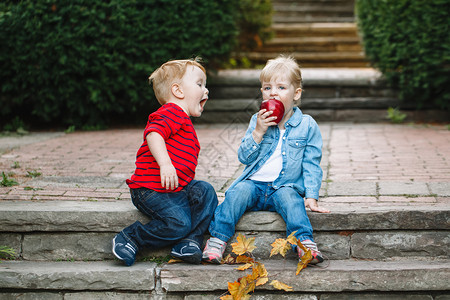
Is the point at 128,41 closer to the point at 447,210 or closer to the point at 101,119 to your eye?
the point at 101,119

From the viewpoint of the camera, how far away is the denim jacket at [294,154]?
10.00 ft

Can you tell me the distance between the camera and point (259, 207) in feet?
10.0

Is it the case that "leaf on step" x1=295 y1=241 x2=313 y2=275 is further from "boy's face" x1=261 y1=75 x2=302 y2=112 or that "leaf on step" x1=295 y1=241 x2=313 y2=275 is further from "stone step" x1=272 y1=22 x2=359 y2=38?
"stone step" x1=272 y1=22 x2=359 y2=38

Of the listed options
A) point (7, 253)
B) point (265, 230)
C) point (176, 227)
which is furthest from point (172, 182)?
point (7, 253)

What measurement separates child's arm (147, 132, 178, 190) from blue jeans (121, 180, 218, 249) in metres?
0.12

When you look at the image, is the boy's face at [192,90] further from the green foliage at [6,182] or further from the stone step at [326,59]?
Result: the stone step at [326,59]

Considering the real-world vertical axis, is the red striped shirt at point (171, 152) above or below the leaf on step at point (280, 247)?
above

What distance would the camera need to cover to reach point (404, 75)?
661cm

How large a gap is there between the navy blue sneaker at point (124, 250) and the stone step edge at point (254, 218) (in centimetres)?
17

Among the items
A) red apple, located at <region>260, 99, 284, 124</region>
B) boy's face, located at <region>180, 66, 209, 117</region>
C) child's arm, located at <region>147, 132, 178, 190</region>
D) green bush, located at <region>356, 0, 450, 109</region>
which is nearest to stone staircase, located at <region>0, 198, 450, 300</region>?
child's arm, located at <region>147, 132, 178, 190</region>

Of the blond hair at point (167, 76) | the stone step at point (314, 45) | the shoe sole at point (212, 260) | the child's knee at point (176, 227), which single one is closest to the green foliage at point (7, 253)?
the child's knee at point (176, 227)

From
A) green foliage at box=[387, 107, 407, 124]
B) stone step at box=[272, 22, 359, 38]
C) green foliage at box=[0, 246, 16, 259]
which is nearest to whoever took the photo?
green foliage at box=[0, 246, 16, 259]

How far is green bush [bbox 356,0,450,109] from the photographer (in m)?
6.20

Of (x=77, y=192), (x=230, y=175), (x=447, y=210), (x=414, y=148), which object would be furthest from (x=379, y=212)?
(x=414, y=148)
